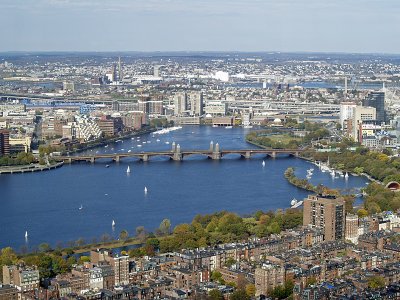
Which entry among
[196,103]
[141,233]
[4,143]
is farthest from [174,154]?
[196,103]

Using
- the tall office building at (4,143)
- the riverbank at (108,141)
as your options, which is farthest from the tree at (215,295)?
the riverbank at (108,141)

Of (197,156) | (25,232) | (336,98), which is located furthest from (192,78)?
(25,232)

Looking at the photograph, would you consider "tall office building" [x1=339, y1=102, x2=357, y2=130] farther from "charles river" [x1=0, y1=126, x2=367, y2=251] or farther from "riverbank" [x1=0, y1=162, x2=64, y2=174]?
"riverbank" [x1=0, y1=162, x2=64, y2=174]

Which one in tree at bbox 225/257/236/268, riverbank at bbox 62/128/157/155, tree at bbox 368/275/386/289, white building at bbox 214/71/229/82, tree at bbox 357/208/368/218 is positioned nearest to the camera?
tree at bbox 368/275/386/289

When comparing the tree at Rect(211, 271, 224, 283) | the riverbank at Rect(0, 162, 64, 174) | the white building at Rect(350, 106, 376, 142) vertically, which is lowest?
the riverbank at Rect(0, 162, 64, 174)

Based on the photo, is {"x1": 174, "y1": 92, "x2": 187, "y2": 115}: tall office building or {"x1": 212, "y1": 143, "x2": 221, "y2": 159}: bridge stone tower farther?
{"x1": 174, "y1": 92, "x2": 187, "y2": 115}: tall office building

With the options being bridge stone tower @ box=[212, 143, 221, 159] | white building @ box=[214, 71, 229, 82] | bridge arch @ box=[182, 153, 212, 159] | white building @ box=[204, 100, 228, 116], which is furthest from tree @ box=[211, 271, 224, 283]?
white building @ box=[214, 71, 229, 82]

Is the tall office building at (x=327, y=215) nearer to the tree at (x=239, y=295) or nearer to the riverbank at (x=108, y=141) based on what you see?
the tree at (x=239, y=295)
